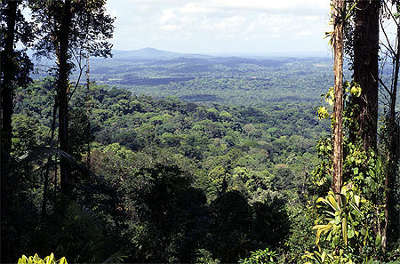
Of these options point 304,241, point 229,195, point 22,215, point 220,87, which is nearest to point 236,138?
point 229,195

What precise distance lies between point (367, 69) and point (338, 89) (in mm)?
653

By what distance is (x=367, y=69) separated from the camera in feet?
8.92

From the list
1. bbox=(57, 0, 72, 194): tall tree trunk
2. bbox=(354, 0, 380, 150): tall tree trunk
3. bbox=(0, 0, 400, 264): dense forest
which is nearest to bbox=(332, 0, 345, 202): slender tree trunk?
bbox=(0, 0, 400, 264): dense forest

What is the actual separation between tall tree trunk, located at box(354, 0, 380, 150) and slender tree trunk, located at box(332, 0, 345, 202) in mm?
569

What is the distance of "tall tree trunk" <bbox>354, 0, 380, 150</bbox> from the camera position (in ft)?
8.89

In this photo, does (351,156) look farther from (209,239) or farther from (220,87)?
(220,87)

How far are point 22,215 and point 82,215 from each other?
2.12 feet

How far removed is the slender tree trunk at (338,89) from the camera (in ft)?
7.30

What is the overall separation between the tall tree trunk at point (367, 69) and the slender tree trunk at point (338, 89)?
0.57m

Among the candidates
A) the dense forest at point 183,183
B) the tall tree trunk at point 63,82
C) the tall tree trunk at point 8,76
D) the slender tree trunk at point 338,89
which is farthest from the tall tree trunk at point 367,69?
the tall tree trunk at point 63,82

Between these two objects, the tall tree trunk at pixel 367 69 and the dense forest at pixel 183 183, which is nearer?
the dense forest at pixel 183 183

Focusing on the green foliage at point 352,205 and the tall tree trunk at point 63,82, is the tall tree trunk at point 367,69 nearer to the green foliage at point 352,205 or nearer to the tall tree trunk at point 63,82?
the green foliage at point 352,205

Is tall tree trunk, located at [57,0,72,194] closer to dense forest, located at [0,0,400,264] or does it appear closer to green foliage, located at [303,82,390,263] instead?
dense forest, located at [0,0,400,264]

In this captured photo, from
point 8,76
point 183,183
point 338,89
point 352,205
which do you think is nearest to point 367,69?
point 338,89
